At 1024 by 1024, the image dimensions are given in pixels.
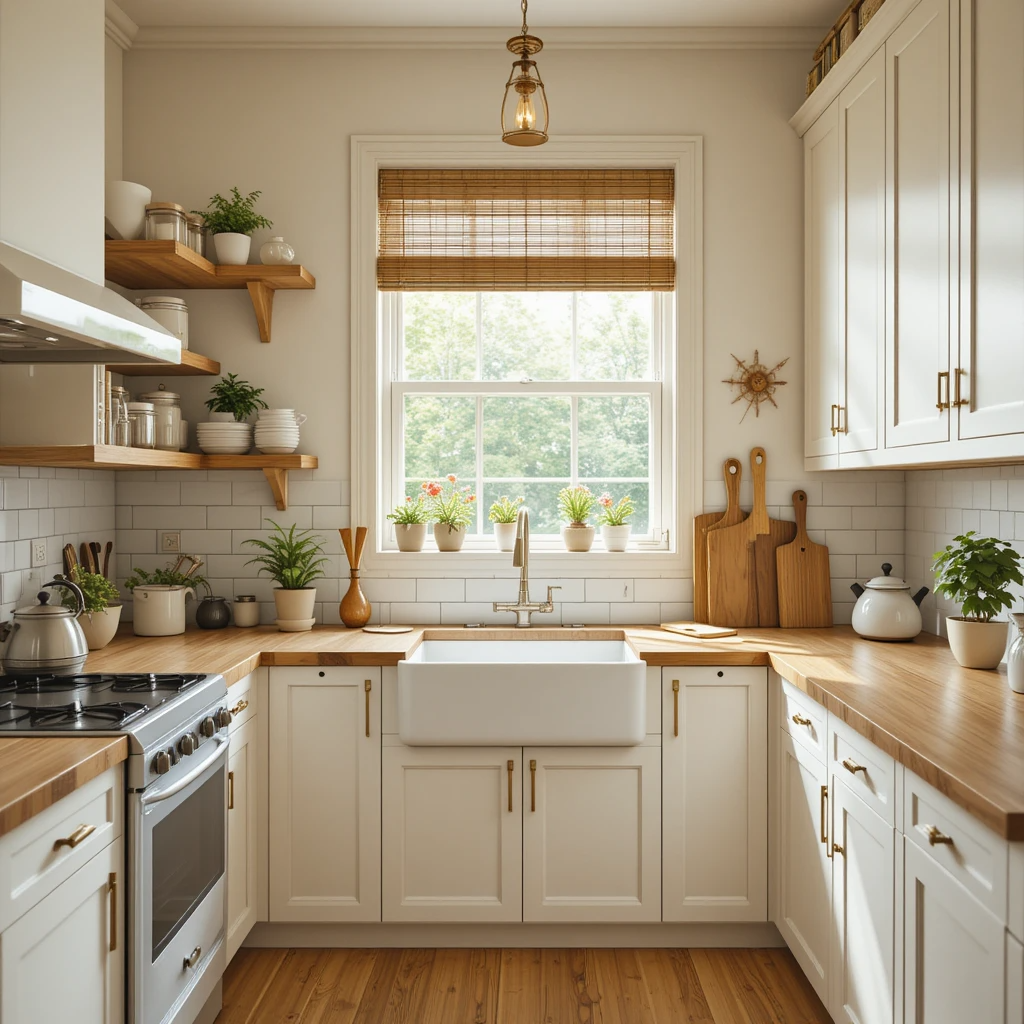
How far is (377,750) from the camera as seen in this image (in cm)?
287

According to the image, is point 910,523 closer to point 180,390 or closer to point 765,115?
point 765,115

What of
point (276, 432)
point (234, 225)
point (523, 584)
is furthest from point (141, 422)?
point (523, 584)

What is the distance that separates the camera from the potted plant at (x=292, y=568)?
3234 mm

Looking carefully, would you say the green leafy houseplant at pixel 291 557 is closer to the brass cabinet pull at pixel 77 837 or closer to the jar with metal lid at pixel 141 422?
the jar with metal lid at pixel 141 422

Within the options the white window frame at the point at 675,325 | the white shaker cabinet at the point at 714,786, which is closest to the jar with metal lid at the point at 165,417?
the white window frame at the point at 675,325

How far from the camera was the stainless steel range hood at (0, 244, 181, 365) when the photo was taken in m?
1.74

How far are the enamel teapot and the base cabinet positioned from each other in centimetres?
229

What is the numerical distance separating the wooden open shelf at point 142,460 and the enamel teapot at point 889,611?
78.3 inches

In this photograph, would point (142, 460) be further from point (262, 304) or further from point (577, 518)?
point (577, 518)

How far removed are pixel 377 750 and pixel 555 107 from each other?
7.87 ft

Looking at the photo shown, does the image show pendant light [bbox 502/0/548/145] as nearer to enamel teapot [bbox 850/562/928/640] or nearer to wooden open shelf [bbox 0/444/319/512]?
wooden open shelf [bbox 0/444/319/512]

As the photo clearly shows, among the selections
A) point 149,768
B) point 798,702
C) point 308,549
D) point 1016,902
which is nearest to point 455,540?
point 308,549

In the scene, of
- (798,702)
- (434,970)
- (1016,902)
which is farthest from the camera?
A: (434,970)

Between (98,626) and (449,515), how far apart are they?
1.26 metres
